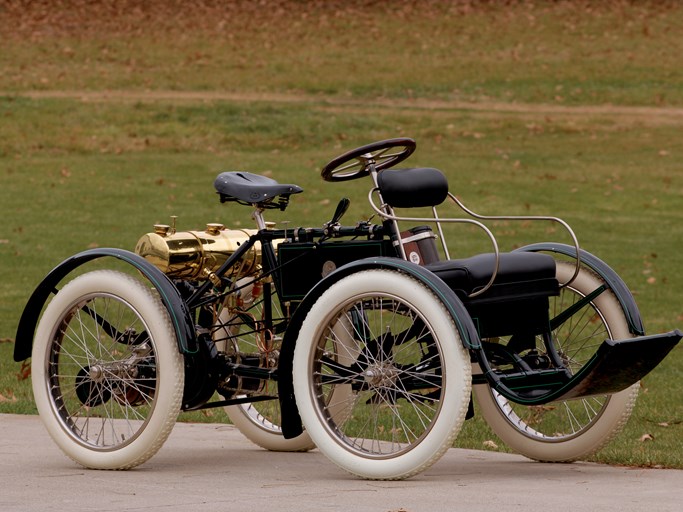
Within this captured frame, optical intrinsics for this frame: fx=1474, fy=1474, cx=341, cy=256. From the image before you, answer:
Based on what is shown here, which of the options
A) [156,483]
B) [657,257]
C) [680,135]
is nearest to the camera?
[156,483]

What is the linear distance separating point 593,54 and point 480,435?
25.2 meters

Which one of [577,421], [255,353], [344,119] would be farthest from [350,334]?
[344,119]

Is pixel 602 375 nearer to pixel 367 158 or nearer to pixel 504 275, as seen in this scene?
pixel 504 275

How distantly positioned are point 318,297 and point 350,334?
288mm

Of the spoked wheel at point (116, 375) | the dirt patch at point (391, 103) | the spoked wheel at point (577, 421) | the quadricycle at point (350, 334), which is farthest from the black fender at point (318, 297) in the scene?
the dirt patch at point (391, 103)

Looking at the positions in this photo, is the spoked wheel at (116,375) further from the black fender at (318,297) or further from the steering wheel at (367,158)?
the steering wheel at (367,158)

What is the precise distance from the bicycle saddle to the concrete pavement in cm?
123

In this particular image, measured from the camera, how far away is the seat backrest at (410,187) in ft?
20.8

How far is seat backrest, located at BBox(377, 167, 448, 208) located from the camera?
633 centimetres

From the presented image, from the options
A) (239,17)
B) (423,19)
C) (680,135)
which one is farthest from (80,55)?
(680,135)

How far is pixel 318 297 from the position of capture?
20.4 feet

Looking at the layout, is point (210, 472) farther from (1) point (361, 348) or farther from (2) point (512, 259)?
(2) point (512, 259)

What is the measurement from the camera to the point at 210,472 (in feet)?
21.2

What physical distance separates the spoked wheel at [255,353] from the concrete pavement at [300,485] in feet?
0.39
